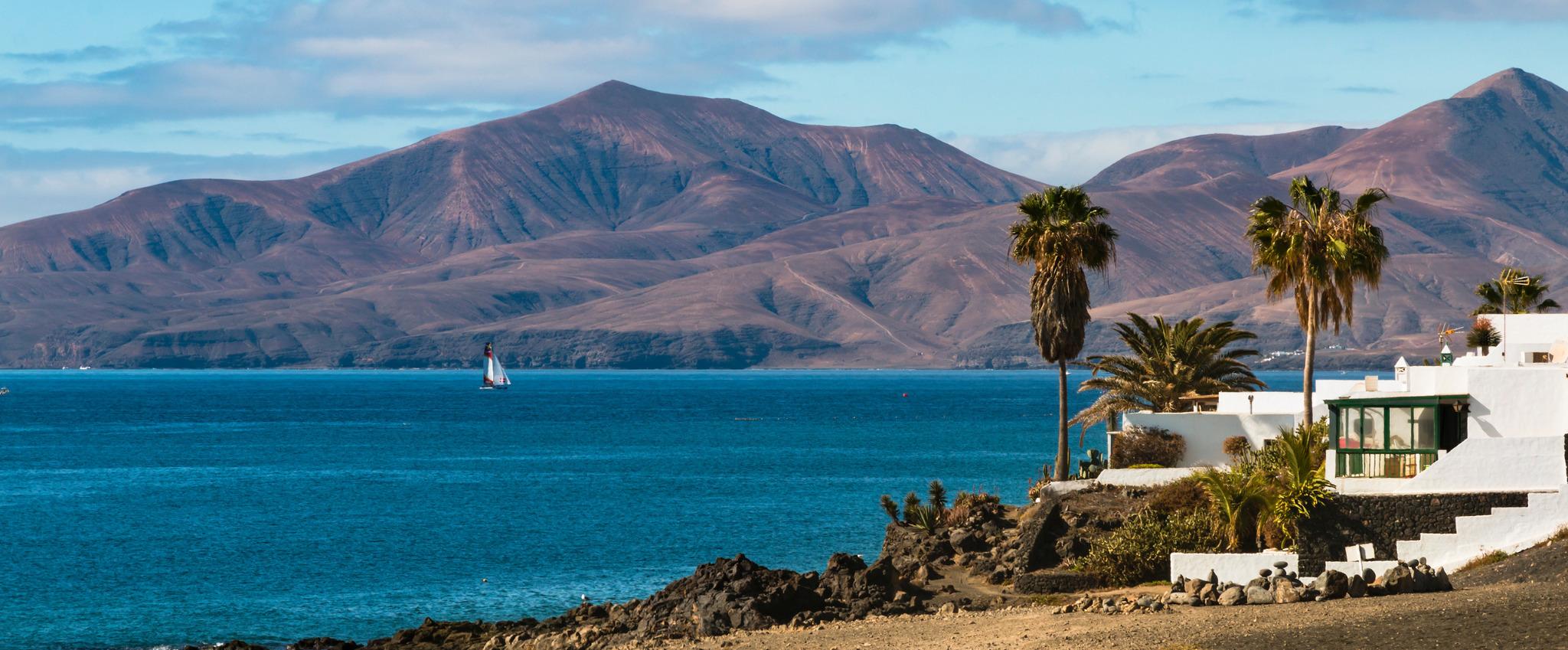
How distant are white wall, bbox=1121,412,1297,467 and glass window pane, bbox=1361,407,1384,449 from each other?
6.62m

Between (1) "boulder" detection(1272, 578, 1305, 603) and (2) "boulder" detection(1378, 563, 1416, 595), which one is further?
(2) "boulder" detection(1378, 563, 1416, 595)

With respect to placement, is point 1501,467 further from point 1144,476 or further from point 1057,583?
point 1144,476

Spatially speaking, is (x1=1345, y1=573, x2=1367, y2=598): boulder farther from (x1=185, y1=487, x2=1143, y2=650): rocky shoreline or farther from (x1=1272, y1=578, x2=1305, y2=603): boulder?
(x1=185, y1=487, x2=1143, y2=650): rocky shoreline

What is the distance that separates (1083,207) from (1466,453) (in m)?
15.4

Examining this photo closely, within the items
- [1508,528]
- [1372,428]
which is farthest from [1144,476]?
[1508,528]

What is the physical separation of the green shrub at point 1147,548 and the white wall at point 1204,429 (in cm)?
620

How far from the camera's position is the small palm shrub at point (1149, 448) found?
37781 mm

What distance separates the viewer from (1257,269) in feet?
123

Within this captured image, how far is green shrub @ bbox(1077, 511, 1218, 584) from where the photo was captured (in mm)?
30969

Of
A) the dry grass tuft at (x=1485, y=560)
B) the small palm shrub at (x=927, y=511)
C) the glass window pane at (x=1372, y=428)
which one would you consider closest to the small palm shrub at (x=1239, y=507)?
the glass window pane at (x=1372, y=428)

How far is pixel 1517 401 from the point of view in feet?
99.1

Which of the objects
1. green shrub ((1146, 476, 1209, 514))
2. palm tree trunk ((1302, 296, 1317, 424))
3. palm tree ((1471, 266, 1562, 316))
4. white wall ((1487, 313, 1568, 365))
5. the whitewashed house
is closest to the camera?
the whitewashed house

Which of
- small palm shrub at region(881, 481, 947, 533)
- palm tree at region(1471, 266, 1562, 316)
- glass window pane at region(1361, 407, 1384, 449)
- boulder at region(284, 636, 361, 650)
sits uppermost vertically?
palm tree at region(1471, 266, 1562, 316)

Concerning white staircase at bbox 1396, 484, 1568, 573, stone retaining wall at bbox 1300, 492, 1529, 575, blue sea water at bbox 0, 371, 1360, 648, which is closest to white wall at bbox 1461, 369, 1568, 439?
stone retaining wall at bbox 1300, 492, 1529, 575
